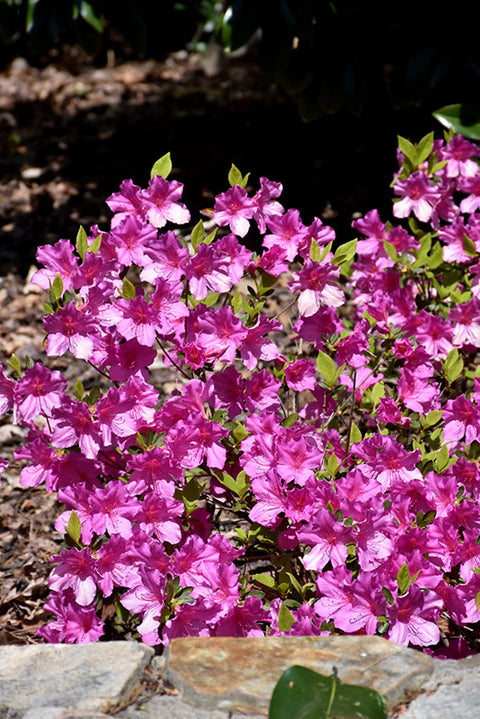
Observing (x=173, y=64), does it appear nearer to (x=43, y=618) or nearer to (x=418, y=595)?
(x=43, y=618)

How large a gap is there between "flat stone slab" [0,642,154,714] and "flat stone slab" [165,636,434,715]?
0.08 m

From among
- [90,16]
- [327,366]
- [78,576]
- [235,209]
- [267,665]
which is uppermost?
[90,16]

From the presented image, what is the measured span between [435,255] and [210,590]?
117cm

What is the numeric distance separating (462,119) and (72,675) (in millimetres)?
2701

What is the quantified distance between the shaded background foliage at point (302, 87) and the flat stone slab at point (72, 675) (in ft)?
9.51

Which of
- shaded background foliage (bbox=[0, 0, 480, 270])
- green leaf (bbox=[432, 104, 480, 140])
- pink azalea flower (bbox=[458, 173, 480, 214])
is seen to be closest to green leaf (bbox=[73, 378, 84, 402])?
pink azalea flower (bbox=[458, 173, 480, 214])

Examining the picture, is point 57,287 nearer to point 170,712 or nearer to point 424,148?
point 170,712

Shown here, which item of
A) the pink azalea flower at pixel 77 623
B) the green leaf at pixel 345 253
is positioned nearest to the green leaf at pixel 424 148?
the green leaf at pixel 345 253

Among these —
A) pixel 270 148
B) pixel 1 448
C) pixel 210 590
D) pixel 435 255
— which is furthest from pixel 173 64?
pixel 210 590

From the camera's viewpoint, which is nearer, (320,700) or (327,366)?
(320,700)

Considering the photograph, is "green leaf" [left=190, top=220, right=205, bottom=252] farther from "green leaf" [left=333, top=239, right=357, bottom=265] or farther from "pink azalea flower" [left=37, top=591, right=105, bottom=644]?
"pink azalea flower" [left=37, top=591, right=105, bottom=644]

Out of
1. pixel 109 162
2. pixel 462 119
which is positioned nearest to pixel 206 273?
pixel 462 119

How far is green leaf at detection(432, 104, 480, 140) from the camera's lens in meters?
3.30

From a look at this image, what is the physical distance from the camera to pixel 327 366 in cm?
191
